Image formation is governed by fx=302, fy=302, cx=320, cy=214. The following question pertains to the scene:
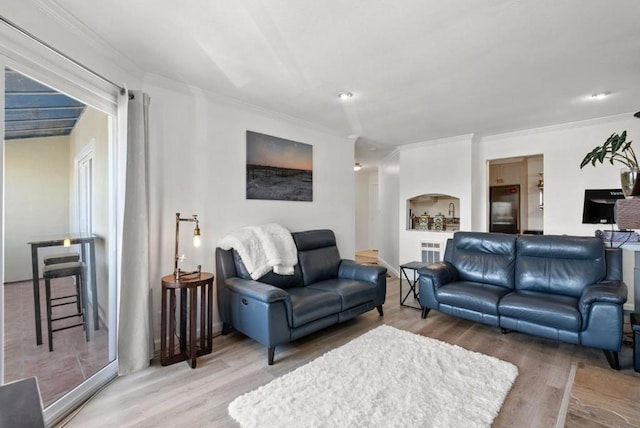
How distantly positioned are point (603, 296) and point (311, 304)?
7.84ft

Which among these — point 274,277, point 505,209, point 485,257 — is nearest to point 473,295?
point 485,257

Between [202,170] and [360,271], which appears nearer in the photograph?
[202,170]

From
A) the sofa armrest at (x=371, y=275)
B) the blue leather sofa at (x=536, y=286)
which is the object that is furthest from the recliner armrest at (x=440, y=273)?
the sofa armrest at (x=371, y=275)

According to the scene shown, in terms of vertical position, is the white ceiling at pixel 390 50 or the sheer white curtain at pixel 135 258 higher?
the white ceiling at pixel 390 50

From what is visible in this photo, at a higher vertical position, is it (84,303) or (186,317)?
(84,303)

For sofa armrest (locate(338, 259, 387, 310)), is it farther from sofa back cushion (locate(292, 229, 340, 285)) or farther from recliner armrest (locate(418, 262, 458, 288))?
recliner armrest (locate(418, 262, 458, 288))

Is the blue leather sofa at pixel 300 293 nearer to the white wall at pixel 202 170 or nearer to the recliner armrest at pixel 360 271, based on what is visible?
the recliner armrest at pixel 360 271

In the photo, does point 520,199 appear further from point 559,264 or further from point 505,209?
point 559,264

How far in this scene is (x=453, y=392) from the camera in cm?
204

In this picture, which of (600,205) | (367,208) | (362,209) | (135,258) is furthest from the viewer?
(367,208)

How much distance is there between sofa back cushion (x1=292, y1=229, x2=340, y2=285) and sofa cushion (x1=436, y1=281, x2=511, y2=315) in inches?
49.5

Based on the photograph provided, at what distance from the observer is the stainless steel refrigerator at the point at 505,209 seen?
6.12 metres

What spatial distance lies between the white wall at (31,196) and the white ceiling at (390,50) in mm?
888

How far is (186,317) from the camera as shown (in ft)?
8.79
